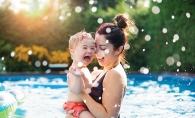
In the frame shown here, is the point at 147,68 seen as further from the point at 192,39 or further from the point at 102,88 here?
the point at 102,88

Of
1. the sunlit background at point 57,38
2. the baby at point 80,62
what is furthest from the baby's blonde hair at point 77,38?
the sunlit background at point 57,38

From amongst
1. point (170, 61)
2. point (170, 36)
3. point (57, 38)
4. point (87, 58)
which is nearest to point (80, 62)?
point (87, 58)

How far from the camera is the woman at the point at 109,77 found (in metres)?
3.18

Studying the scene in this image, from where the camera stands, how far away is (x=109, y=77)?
3.17 metres

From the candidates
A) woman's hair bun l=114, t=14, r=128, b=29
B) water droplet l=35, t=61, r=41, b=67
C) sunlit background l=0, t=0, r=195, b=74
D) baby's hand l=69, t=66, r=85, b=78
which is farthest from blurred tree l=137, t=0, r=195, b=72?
baby's hand l=69, t=66, r=85, b=78

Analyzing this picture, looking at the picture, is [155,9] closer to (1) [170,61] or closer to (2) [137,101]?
(1) [170,61]

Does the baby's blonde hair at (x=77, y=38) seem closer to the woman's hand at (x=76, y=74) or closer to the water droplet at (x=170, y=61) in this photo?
the woman's hand at (x=76, y=74)

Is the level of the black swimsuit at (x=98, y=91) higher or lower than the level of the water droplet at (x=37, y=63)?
higher

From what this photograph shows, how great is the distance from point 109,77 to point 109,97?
6.3 inches

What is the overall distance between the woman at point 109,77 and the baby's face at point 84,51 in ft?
0.37

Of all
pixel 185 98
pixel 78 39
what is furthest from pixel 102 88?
pixel 185 98

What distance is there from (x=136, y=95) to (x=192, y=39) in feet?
13.8

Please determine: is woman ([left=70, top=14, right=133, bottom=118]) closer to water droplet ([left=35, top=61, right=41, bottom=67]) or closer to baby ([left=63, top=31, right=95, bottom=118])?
baby ([left=63, top=31, right=95, bottom=118])

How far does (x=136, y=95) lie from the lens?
8.67 m
